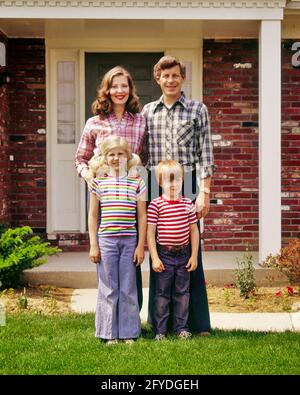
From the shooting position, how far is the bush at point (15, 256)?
7438 millimetres

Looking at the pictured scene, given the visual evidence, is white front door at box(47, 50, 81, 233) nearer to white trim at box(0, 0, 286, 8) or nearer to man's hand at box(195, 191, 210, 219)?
white trim at box(0, 0, 286, 8)

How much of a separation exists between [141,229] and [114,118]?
78 cm

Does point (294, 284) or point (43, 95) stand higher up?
point (43, 95)

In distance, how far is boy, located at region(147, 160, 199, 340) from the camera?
555 cm

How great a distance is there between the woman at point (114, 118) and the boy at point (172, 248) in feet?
1.02

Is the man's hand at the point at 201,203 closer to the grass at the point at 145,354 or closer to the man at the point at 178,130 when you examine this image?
the man at the point at 178,130

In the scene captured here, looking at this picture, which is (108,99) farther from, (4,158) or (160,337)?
(4,158)

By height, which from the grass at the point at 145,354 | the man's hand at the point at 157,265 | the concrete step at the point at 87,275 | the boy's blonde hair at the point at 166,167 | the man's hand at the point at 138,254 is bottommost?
the grass at the point at 145,354

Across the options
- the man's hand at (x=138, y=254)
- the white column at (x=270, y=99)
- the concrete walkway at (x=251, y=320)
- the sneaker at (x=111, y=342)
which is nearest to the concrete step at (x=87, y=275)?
the concrete walkway at (x=251, y=320)

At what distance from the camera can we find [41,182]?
9430 millimetres
